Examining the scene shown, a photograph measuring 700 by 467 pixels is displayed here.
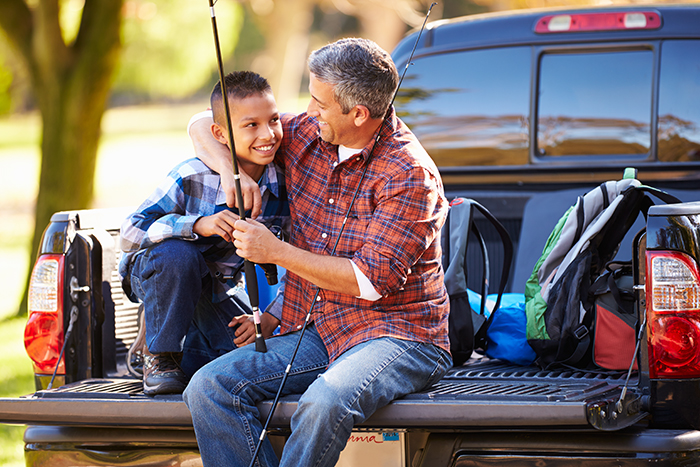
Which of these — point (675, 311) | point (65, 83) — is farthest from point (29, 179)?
point (675, 311)

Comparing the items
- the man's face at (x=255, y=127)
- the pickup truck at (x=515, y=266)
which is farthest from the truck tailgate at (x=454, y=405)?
the man's face at (x=255, y=127)

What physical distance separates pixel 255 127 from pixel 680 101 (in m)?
2.26

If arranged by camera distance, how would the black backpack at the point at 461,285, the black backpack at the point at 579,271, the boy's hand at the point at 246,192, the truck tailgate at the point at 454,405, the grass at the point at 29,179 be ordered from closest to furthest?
the truck tailgate at the point at 454,405 < the boy's hand at the point at 246,192 < the black backpack at the point at 579,271 < the black backpack at the point at 461,285 < the grass at the point at 29,179

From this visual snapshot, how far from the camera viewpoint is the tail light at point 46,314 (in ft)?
9.95

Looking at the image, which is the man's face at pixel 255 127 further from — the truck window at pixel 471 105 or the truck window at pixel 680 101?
the truck window at pixel 680 101

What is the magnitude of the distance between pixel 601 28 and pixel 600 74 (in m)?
0.23

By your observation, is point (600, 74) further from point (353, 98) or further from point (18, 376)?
point (18, 376)

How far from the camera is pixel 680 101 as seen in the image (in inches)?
159

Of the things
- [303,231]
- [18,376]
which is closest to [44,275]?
[303,231]

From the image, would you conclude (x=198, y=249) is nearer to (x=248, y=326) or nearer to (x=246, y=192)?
(x=246, y=192)

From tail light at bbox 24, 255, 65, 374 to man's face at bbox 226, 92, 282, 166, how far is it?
2.63ft

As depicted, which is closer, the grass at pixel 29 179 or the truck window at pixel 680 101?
the truck window at pixel 680 101

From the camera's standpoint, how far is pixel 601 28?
411cm

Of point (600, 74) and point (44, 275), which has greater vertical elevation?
point (600, 74)
